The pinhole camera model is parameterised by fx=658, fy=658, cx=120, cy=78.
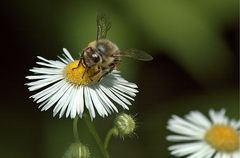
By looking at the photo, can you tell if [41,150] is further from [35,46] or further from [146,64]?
[146,64]

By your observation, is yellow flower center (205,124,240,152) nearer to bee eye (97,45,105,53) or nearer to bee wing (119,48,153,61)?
bee wing (119,48,153,61)

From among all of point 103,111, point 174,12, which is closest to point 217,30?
point 174,12

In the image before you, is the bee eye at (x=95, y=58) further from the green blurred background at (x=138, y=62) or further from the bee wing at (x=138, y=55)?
the green blurred background at (x=138, y=62)

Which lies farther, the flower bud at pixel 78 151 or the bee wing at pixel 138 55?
the bee wing at pixel 138 55

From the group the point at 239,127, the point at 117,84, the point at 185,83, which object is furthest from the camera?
the point at 185,83

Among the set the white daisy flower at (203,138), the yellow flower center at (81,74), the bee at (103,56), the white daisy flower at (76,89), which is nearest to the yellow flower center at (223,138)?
the white daisy flower at (203,138)

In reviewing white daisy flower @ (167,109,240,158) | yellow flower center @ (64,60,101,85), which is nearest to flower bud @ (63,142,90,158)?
yellow flower center @ (64,60,101,85)
